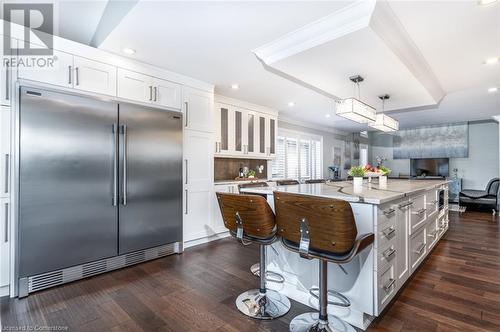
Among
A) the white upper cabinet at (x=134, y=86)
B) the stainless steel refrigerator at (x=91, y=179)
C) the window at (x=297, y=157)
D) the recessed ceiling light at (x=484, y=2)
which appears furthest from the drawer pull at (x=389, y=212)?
the window at (x=297, y=157)

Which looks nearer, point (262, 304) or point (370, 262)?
point (370, 262)

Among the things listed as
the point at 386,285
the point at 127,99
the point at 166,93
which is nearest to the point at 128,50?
the point at 127,99

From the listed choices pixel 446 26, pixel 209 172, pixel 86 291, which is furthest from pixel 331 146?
pixel 86 291

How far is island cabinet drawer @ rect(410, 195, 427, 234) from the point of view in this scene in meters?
2.51

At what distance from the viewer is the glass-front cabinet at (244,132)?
454 cm

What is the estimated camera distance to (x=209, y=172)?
13.2 feet

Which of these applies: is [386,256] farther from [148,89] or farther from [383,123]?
[148,89]

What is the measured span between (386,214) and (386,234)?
16cm

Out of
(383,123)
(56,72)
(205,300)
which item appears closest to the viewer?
(205,300)

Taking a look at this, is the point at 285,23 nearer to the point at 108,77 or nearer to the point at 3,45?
the point at 108,77

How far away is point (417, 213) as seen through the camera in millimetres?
2660

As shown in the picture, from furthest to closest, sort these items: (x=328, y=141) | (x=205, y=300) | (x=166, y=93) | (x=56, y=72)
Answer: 1. (x=328, y=141)
2. (x=166, y=93)
3. (x=56, y=72)
4. (x=205, y=300)

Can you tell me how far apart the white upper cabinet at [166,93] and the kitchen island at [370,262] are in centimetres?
172

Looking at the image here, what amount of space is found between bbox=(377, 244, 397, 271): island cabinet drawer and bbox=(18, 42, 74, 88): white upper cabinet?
330 centimetres
